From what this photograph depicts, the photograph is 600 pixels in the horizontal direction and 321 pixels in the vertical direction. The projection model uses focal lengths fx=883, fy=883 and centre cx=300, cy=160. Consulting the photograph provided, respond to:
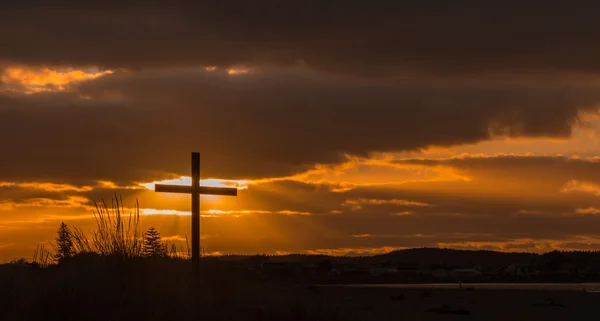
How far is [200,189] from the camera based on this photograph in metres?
24.5

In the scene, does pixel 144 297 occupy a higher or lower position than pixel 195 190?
lower

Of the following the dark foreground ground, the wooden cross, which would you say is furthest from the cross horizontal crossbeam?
the dark foreground ground

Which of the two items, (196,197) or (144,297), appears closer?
(144,297)

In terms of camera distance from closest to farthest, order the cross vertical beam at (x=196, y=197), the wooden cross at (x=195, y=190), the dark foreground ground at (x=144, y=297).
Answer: the dark foreground ground at (x=144, y=297) < the cross vertical beam at (x=196, y=197) < the wooden cross at (x=195, y=190)

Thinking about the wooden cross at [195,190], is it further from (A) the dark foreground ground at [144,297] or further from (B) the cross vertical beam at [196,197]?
(A) the dark foreground ground at [144,297]

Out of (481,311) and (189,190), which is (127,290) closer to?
(189,190)

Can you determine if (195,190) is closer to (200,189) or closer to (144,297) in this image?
(200,189)

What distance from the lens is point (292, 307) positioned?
20.1 metres

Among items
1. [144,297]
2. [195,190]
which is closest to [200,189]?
[195,190]

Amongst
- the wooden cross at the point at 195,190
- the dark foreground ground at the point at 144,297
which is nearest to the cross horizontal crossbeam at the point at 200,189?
the wooden cross at the point at 195,190

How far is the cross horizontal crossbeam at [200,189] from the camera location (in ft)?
78.2

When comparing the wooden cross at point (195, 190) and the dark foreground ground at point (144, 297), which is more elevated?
the wooden cross at point (195, 190)

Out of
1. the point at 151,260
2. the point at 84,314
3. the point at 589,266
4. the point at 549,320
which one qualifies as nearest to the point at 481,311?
the point at 549,320

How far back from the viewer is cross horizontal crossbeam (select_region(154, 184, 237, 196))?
938 inches
